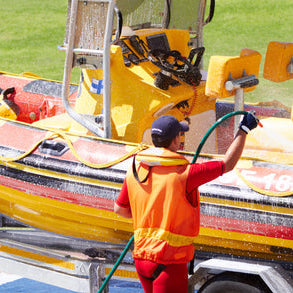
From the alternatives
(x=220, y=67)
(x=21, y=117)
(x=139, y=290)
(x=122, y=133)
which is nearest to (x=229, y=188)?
(x=220, y=67)

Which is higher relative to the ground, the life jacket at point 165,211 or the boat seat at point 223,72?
the boat seat at point 223,72

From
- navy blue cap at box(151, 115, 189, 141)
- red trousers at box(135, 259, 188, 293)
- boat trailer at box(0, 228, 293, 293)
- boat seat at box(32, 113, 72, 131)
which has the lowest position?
Answer: boat trailer at box(0, 228, 293, 293)

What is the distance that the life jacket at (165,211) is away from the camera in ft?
10.4

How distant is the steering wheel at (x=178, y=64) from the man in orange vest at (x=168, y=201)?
168cm

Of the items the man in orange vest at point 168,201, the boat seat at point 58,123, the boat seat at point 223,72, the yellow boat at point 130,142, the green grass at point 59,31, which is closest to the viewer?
the man in orange vest at point 168,201

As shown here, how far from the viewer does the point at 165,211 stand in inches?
126

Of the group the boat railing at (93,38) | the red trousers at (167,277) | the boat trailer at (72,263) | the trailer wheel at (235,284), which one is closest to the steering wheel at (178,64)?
the boat railing at (93,38)

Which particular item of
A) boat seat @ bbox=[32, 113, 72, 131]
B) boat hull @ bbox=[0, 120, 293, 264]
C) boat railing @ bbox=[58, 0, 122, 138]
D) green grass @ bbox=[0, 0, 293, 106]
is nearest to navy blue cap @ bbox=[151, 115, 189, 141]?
boat hull @ bbox=[0, 120, 293, 264]

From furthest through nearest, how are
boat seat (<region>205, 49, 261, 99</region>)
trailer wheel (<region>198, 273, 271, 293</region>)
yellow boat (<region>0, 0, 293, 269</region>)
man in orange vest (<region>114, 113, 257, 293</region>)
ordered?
boat seat (<region>205, 49, 261, 99</region>) → yellow boat (<region>0, 0, 293, 269</region>) → trailer wheel (<region>198, 273, 271, 293</region>) → man in orange vest (<region>114, 113, 257, 293</region>)

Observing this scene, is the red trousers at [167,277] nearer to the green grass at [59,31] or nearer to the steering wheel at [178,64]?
the steering wheel at [178,64]

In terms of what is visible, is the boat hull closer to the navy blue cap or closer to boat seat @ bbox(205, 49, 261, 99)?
boat seat @ bbox(205, 49, 261, 99)

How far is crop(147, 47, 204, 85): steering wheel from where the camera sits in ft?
16.0

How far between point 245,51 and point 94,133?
3.98ft

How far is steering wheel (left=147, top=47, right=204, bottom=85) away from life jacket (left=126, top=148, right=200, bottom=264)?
174cm
